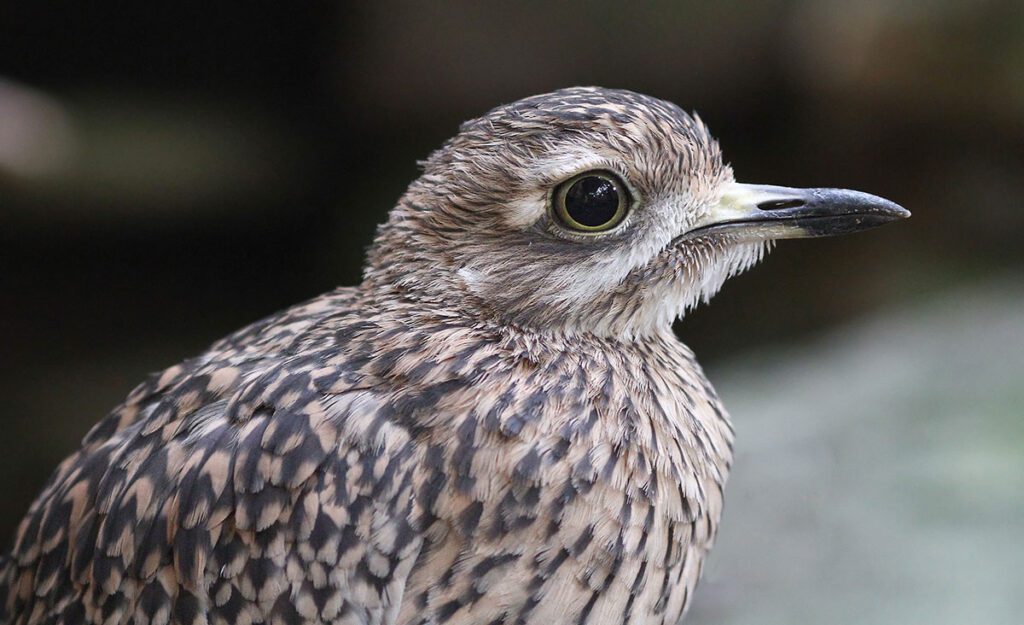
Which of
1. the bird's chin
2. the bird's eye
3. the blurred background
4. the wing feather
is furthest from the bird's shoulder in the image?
the blurred background

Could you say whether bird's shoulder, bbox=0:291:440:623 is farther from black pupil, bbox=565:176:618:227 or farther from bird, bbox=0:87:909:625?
black pupil, bbox=565:176:618:227

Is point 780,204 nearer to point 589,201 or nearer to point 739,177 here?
point 589,201

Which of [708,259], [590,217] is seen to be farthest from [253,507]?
[708,259]

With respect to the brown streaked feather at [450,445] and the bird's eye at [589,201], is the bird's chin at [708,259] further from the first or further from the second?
the bird's eye at [589,201]

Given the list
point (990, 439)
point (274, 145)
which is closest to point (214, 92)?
point (274, 145)

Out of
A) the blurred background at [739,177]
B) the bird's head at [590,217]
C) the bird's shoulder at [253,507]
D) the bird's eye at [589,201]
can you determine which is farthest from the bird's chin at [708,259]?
the blurred background at [739,177]
